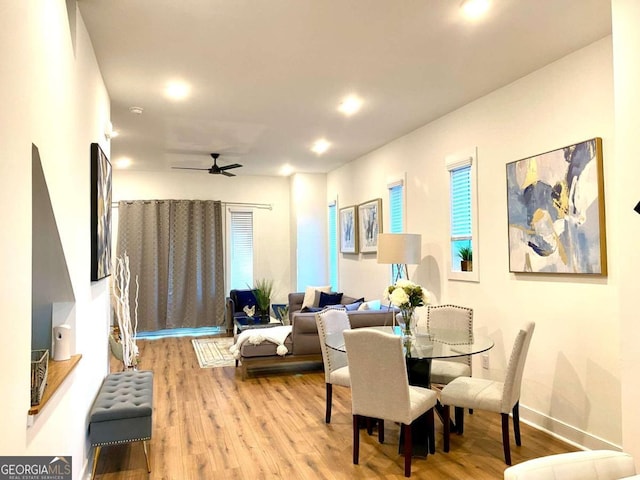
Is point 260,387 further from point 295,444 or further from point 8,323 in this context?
point 8,323

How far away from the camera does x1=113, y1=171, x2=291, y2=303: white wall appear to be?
27.1ft

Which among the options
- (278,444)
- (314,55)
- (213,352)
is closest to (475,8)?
(314,55)

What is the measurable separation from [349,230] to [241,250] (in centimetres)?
243

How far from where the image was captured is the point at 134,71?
12.2 feet

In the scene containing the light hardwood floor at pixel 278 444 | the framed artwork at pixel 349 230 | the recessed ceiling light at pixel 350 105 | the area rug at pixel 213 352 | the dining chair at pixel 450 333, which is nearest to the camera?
the light hardwood floor at pixel 278 444

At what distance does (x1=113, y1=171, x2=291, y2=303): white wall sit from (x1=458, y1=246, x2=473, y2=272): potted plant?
4.77 metres

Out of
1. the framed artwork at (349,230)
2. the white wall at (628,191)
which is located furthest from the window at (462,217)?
the framed artwork at (349,230)

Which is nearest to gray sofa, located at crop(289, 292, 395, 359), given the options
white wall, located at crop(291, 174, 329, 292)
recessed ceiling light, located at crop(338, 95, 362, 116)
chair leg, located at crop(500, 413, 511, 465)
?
chair leg, located at crop(500, 413, 511, 465)

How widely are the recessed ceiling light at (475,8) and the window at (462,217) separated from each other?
1792 mm

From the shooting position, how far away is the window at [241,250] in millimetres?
8711

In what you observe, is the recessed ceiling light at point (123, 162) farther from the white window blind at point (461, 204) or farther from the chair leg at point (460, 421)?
the chair leg at point (460, 421)

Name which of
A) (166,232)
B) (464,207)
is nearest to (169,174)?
(166,232)

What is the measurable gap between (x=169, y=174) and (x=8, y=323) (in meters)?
7.17

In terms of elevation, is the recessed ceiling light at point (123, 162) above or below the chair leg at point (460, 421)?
above
